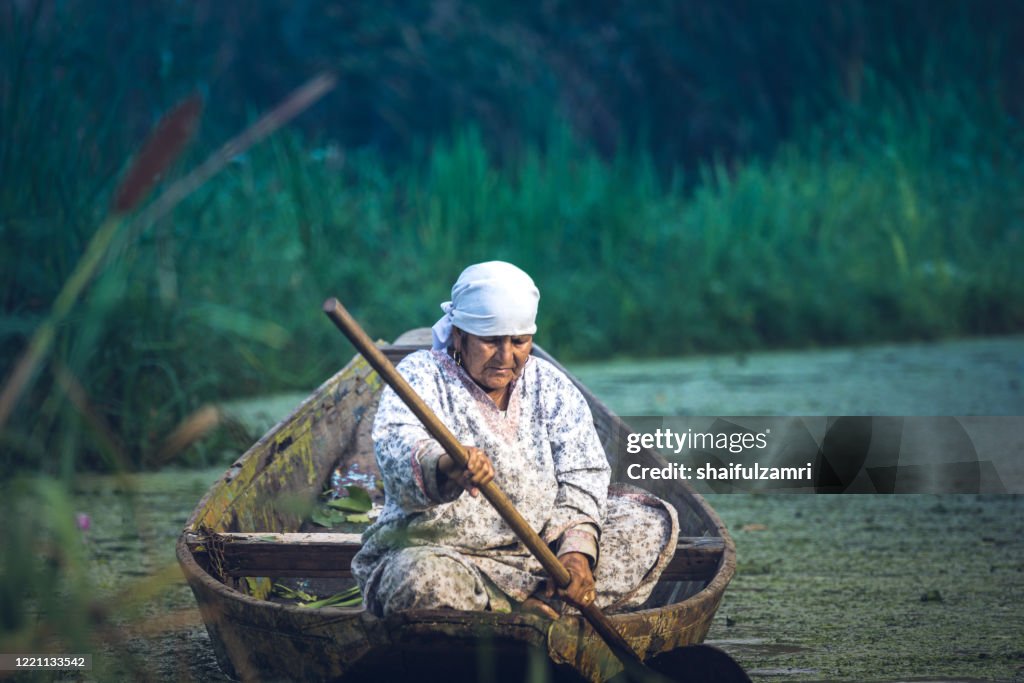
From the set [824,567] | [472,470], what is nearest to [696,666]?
[472,470]

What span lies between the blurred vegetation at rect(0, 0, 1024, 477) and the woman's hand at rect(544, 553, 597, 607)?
1.98ft

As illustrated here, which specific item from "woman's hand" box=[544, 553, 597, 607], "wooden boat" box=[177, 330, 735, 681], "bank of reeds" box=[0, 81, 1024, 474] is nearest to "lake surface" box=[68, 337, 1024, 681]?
"wooden boat" box=[177, 330, 735, 681]

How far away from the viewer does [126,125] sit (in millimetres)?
5023

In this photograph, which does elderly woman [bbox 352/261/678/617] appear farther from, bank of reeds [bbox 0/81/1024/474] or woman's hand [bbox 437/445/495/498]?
bank of reeds [bbox 0/81/1024/474]

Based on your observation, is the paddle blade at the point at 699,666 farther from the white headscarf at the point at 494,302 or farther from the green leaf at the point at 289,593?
the green leaf at the point at 289,593

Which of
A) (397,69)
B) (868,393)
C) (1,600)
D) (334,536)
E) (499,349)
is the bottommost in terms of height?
(868,393)

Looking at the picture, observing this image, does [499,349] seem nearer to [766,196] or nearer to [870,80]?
[766,196]

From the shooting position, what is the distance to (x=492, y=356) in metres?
2.19

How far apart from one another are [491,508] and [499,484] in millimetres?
45

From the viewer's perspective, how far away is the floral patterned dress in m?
2.15

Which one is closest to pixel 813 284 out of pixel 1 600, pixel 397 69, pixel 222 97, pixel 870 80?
pixel 870 80

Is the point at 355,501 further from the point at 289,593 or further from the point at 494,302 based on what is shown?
the point at 494,302

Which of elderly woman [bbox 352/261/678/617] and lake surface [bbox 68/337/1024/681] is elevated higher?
elderly woman [bbox 352/261/678/617]

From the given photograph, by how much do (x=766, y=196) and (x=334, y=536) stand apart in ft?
19.5
